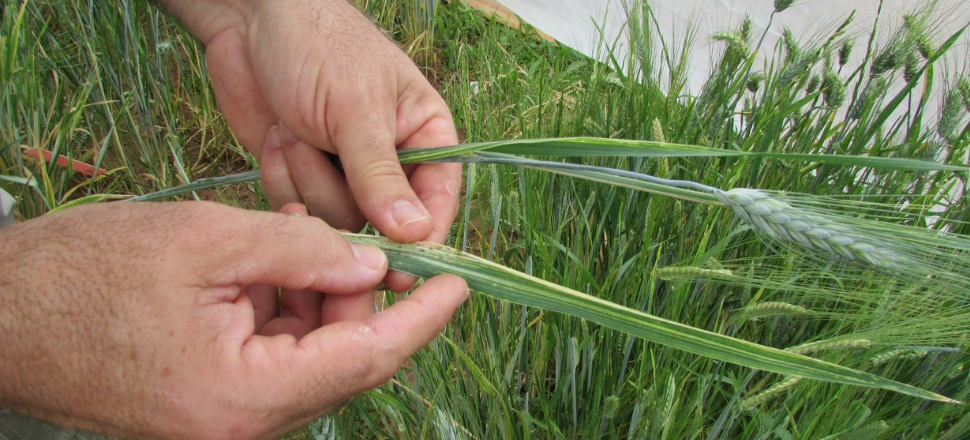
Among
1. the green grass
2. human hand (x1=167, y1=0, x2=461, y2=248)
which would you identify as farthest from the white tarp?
human hand (x1=167, y1=0, x2=461, y2=248)

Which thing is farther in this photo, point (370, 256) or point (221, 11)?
point (221, 11)

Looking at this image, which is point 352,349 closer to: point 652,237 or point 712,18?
point 652,237

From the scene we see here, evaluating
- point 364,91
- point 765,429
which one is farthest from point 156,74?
point 765,429

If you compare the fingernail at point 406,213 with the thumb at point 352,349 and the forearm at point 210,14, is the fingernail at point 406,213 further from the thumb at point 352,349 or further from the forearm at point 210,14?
the forearm at point 210,14

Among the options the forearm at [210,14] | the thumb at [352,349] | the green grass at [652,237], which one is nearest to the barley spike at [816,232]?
the green grass at [652,237]

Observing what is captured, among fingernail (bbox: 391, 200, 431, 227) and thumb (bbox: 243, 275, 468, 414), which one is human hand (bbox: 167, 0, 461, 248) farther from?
thumb (bbox: 243, 275, 468, 414)

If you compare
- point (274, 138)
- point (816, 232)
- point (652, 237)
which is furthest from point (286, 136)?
point (816, 232)
